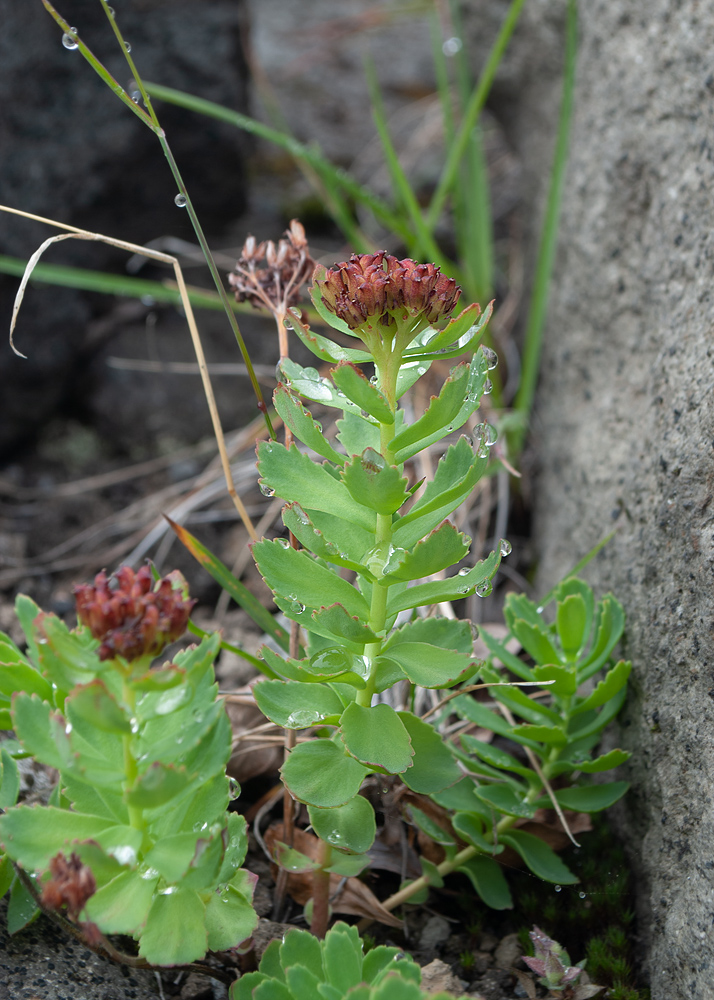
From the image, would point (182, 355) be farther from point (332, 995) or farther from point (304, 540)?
point (332, 995)

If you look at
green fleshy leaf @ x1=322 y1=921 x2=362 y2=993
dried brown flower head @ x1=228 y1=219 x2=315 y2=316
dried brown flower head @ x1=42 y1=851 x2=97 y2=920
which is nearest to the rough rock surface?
green fleshy leaf @ x1=322 y1=921 x2=362 y2=993

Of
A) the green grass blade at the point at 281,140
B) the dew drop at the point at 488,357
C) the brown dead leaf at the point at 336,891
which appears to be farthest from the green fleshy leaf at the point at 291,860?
the green grass blade at the point at 281,140

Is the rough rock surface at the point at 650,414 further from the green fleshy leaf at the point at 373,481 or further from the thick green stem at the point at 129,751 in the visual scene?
Result: the thick green stem at the point at 129,751

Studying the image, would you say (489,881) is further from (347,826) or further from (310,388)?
(310,388)

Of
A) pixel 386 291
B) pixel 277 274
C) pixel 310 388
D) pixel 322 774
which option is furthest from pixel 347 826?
pixel 277 274

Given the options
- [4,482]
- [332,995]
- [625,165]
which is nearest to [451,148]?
[625,165]

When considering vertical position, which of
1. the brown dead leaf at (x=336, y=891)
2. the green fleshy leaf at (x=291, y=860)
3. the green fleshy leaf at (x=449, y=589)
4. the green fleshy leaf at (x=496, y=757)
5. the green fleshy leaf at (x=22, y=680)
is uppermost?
the green fleshy leaf at (x=449, y=589)

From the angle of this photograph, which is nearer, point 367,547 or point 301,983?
point 301,983
